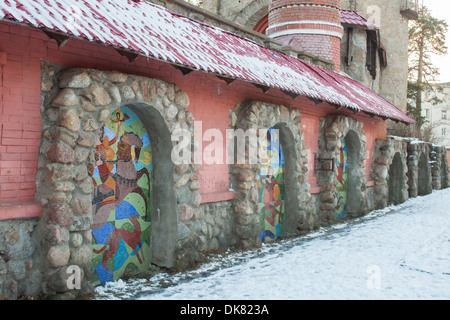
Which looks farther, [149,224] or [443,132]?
[443,132]

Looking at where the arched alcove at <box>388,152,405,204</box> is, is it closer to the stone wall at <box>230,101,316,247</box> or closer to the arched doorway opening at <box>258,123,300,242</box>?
the stone wall at <box>230,101,316,247</box>

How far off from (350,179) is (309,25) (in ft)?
15.7

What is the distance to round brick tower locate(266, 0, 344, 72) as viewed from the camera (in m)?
13.8

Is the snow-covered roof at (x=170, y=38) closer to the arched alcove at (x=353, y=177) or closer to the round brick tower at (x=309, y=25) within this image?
the arched alcove at (x=353, y=177)

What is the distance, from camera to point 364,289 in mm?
5156

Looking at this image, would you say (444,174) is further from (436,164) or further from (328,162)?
(328,162)

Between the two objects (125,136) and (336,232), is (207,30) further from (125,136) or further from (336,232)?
(336,232)

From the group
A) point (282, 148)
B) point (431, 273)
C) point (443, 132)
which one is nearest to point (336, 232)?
point (282, 148)

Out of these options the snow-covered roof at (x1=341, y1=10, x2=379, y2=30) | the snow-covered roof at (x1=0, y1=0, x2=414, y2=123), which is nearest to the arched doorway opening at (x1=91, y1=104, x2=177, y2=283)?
the snow-covered roof at (x1=0, y1=0, x2=414, y2=123)

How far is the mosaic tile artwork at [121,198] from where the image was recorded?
564 cm

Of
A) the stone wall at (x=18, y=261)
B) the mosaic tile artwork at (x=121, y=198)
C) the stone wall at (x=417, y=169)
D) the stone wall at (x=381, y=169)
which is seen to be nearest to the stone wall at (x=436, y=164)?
the stone wall at (x=417, y=169)

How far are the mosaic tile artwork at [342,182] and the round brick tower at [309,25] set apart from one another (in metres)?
3.16

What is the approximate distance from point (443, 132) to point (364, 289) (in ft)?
177

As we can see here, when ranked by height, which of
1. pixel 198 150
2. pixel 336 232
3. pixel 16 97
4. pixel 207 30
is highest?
pixel 207 30
